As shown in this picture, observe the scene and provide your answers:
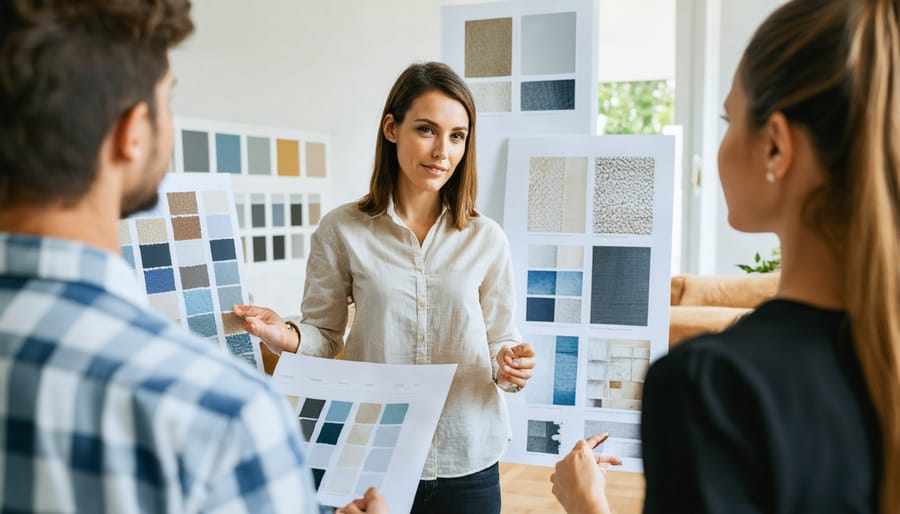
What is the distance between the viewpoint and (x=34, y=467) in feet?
2.02

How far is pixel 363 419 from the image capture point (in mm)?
1428

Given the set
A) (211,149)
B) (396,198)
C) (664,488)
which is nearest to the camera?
(664,488)

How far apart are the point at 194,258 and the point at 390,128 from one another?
1.75 ft

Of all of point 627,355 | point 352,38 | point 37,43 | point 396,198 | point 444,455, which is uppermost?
point 352,38

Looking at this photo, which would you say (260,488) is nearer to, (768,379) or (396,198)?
(768,379)

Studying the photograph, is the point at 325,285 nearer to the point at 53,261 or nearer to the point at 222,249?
the point at 222,249

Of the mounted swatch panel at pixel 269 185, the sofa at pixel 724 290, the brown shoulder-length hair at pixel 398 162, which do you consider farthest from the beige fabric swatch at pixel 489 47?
the sofa at pixel 724 290

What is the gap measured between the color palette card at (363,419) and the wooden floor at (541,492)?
233 centimetres

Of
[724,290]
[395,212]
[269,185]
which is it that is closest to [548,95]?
[395,212]

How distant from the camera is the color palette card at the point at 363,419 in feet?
4.50

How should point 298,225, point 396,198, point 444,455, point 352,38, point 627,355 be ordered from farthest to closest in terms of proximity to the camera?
point 352,38 < point 298,225 < point 627,355 < point 396,198 < point 444,455

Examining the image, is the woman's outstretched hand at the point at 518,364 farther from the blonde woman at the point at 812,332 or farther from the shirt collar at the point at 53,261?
the shirt collar at the point at 53,261

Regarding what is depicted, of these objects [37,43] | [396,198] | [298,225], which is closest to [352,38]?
[298,225]

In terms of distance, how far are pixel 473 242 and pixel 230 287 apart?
0.55 metres
